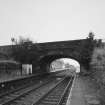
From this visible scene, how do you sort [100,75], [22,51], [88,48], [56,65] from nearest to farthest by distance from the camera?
[100,75]
[88,48]
[22,51]
[56,65]

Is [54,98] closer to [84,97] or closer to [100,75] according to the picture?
[84,97]

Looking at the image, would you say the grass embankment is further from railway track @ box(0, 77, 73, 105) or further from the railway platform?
railway track @ box(0, 77, 73, 105)

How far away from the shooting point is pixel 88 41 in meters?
32.2

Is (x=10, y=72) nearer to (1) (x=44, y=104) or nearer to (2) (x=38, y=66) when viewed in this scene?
(2) (x=38, y=66)

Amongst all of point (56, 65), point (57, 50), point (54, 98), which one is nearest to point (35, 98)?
point (54, 98)

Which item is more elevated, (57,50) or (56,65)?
(57,50)

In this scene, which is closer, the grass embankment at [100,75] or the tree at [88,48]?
the grass embankment at [100,75]

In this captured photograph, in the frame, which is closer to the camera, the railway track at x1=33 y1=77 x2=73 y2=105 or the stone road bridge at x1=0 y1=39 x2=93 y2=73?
the railway track at x1=33 y1=77 x2=73 y2=105

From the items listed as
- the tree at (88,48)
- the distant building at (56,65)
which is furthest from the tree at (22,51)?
the distant building at (56,65)

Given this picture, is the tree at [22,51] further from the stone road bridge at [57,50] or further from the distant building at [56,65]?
the distant building at [56,65]

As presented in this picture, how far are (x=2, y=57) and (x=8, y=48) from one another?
9.82 feet

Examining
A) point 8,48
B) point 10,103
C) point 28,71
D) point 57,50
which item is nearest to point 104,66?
point 10,103

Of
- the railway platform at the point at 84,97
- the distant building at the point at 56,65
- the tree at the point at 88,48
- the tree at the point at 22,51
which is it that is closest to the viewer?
the railway platform at the point at 84,97

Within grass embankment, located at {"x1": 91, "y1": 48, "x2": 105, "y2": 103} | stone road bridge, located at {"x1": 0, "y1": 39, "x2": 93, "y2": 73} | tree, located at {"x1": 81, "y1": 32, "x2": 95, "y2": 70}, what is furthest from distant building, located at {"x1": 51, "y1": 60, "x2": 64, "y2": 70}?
grass embankment, located at {"x1": 91, "y1": 48, "x2": 105, "y2": 103}
